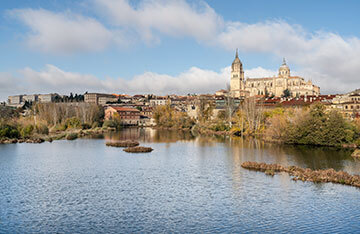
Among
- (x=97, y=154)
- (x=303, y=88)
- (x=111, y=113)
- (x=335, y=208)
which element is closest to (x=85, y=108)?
(x=111, y=113)

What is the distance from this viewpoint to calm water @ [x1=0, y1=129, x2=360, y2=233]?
16.2 metres

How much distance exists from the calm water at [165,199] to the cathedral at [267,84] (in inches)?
6179

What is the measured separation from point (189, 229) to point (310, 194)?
9.51 m

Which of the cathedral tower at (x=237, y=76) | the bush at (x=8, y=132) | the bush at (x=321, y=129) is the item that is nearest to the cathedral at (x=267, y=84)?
the cathedral tower at (x=237, y=76)

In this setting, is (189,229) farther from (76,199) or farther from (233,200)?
(76,199)

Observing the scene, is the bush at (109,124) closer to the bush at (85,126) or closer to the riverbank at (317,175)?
the bush at (85,126)

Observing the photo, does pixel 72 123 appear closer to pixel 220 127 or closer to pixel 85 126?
pixel 85 126

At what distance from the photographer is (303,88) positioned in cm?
17862

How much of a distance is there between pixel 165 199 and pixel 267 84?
18196 centimetres

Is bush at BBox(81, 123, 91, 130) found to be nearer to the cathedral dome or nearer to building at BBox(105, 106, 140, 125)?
building at BBox(105, 106, 140, 125)

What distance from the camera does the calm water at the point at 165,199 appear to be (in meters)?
16.2

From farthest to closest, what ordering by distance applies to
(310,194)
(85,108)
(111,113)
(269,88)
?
(269,88)
(111,113)
(85,108)
(310,194)

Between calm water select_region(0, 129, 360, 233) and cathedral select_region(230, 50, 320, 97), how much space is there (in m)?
157

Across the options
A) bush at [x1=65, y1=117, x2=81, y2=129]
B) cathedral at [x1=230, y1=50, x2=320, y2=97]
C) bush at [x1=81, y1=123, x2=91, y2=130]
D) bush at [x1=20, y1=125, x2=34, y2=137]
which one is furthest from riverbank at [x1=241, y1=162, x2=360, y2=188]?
cathedral at [x1=230, y1=50, x2=320, y2=97]
